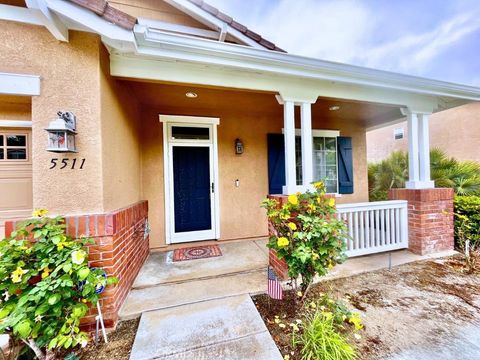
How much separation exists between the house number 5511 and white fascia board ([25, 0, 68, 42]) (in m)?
1.15

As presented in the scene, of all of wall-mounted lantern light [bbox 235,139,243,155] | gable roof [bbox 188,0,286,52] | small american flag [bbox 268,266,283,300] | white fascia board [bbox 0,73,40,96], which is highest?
gable roof [bbox 188,0,286,52]

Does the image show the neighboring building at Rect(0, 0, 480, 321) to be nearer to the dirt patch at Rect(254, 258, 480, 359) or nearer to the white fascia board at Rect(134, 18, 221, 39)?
the white fascia board at Rect(134, 18, 221, 39)

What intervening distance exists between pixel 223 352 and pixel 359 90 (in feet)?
12.3

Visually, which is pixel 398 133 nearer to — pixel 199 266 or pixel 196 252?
pixel 196 252

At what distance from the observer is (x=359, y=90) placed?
3141mm

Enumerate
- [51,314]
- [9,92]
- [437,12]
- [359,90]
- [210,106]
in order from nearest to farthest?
[51,314] → [9,92] → [359,90] → [210,106] → [437,12]

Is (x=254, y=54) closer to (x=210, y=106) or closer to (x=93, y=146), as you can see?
(x=210, y=106)

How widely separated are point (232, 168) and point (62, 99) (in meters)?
2.79

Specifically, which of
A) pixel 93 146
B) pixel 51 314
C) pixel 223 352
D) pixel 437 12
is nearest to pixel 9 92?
pixel 93 146

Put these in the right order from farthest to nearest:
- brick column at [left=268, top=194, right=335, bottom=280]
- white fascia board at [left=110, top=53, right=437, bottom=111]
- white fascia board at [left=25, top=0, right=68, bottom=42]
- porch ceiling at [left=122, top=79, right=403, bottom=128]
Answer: porch ceiling at [left=122, top=79, right=403, bottom=128] < brick column at [left=268, top=194, right=335, bottom=280] < white fascia board at [left=110, top=53, right=437, bottom=111] < white fascia board at [left=25, top=0, right=68, bottom=42]

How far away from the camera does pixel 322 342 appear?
5.10 ft

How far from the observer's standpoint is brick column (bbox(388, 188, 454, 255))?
3.42 m

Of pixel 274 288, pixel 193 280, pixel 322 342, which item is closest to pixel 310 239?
pixel 274 288

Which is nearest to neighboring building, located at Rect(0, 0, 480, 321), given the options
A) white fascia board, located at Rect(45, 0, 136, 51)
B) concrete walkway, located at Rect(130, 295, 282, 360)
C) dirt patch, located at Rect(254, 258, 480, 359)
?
white fascia board, located at Rect(45, 0, 136, 51)
